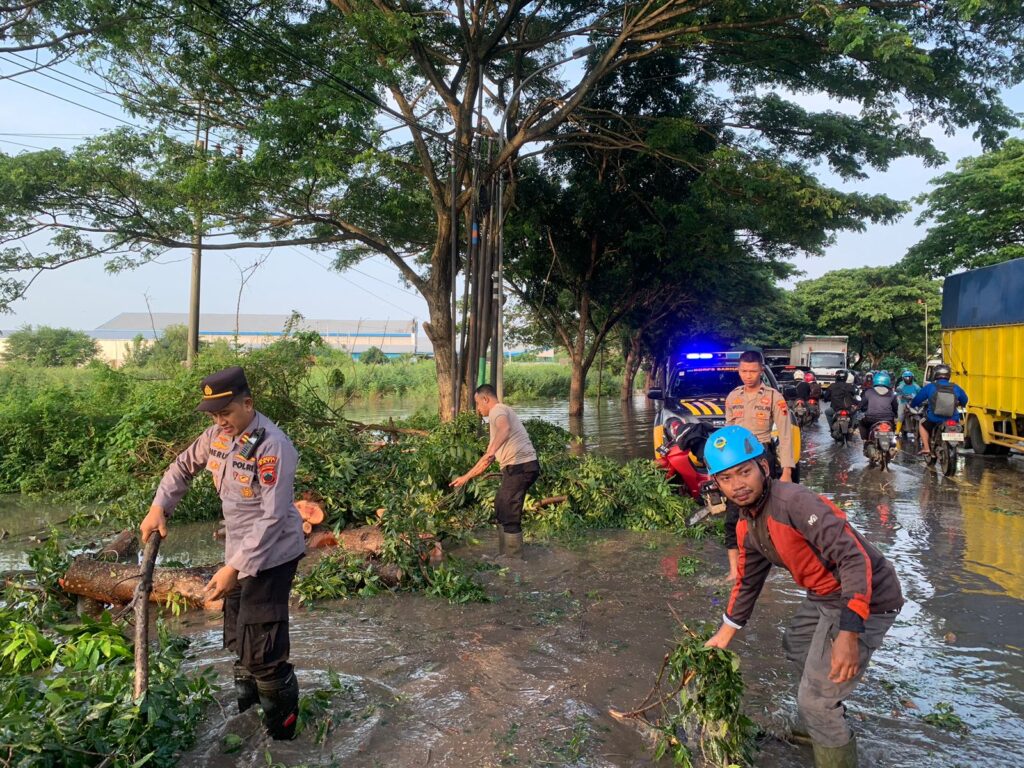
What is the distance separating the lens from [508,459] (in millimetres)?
7273

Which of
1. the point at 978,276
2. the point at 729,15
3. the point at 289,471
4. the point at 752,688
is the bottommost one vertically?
the point at 752,688

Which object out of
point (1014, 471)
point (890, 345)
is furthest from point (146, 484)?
point (890, 345)

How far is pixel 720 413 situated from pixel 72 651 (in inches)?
320

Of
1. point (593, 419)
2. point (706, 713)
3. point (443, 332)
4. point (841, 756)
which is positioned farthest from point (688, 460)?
point (593, 419)

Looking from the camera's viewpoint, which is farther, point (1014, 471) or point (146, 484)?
point (1014, 471)

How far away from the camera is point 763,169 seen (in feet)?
42.7

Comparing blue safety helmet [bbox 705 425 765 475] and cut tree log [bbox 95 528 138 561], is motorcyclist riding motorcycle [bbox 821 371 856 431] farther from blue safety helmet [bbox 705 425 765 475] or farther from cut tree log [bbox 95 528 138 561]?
blue safety helmet [bbox 705 425 765 475]

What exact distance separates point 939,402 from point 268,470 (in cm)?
1215

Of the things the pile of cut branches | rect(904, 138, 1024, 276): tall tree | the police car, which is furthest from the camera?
rect(904, 138, 1024, 276): tall tree

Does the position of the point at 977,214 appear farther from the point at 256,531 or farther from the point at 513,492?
the point at 256,531

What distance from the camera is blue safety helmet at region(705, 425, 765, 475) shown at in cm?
309

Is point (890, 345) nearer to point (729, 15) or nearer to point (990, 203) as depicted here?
point (990, 203)

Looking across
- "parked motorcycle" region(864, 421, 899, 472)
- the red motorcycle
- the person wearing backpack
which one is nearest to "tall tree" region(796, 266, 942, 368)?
the person wearing backpack

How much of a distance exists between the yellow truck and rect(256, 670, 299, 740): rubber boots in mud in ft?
41.7
